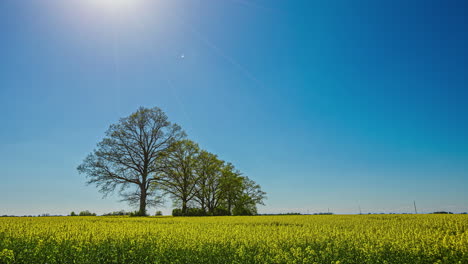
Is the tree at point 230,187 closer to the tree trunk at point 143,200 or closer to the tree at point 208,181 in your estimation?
the tree at point 208,181

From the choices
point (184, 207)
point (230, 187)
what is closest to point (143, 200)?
point (184, 207)

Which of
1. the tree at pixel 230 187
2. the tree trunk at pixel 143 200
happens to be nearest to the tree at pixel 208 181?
the tree at pixel 230 187

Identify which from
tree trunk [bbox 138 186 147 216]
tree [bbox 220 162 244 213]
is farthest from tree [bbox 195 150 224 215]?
tree trunk [bbox 138 186 147 216]

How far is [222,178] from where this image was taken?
4269 cm

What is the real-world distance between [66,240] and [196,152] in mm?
30921

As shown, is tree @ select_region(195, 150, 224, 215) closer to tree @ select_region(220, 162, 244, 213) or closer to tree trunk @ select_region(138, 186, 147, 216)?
tree @ select_region(220, 162, 244, 213)

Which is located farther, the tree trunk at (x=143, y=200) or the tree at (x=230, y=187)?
the tree at (x=230, y=187)

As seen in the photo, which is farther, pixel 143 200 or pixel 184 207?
pixel 184 207

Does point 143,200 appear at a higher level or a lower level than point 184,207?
higher

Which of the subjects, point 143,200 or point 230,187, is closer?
Result: point 143,200

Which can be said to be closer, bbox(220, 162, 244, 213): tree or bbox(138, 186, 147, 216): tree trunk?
bbox(138, 186, 147, 216): tree trunk

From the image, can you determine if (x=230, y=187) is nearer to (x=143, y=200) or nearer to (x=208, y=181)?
(x=208, y=181)

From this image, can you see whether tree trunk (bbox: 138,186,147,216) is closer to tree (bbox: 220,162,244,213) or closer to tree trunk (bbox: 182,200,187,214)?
tree trunk (bbox: 182,200,187,214)

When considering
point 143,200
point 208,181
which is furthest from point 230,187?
point 143,200
